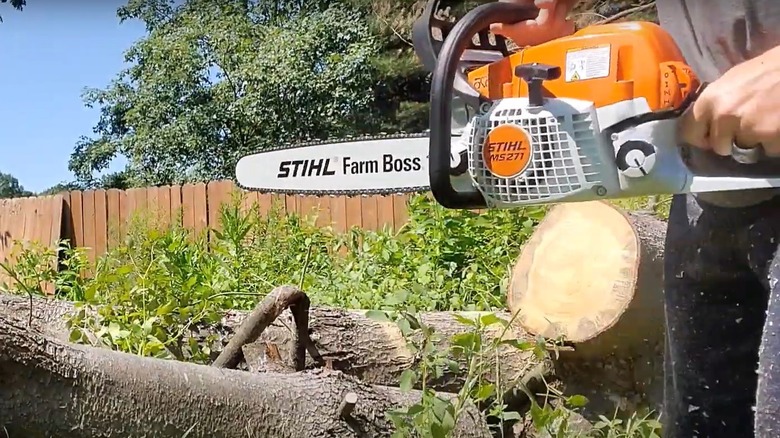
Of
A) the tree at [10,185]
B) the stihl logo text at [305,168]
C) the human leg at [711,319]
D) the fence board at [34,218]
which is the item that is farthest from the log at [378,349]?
the tree at [10,185]

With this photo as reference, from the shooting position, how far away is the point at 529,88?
1198mm

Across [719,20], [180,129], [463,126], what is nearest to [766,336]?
[719,20]

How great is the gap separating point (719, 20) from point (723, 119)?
19 centimetres

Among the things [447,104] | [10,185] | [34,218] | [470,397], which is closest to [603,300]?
[470,397]

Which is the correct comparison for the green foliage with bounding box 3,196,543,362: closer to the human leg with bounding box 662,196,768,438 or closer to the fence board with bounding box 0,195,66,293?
the human leg with bounding box 662,196,768,438

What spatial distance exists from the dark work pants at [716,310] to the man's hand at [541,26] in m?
0.33

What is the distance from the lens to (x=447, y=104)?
4.13ft

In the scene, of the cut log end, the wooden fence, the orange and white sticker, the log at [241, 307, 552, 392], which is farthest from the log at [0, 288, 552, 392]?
the wooden fence

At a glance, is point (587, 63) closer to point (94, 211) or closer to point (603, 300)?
point (603, 300)

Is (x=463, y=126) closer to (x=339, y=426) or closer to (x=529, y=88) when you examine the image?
(x=529, y=88)

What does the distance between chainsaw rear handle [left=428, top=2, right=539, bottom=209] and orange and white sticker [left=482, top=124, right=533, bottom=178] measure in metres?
0.06

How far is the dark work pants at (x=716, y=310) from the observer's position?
1149 millimetres

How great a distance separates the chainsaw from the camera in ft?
3.56

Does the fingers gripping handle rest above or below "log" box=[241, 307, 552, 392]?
above
